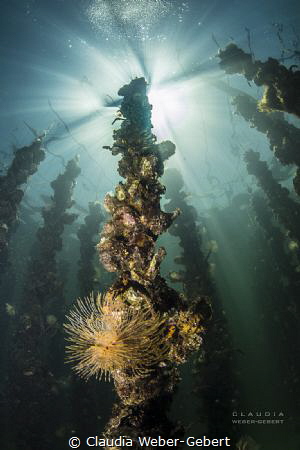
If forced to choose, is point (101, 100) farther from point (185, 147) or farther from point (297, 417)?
point (297, 417)

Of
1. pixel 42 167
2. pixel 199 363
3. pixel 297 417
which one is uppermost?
pixel 42 167

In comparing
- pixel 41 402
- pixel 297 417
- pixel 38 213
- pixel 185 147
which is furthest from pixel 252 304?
pixel 38 213

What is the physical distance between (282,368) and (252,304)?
7769 millimetres

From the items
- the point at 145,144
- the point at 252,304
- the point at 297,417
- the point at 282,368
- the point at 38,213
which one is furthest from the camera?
the point at 38,213

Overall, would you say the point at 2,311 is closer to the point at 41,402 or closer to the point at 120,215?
the point at 41,402

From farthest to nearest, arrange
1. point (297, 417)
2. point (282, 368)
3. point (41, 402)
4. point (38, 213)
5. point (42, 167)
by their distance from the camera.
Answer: point (38, 213), point (42, 167), point (282, 368), point (297, 417), point (41, 402)

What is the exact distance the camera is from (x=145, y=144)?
525 centimetres

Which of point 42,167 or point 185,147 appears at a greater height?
point 185,147

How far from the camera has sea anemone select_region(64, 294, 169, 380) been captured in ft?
10.0

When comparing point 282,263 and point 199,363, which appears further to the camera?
point 282,263

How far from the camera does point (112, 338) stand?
3.06m

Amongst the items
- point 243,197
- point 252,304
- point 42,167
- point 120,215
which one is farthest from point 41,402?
point 243,197

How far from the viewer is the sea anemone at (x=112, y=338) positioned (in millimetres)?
3059

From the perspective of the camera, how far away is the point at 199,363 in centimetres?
1077
